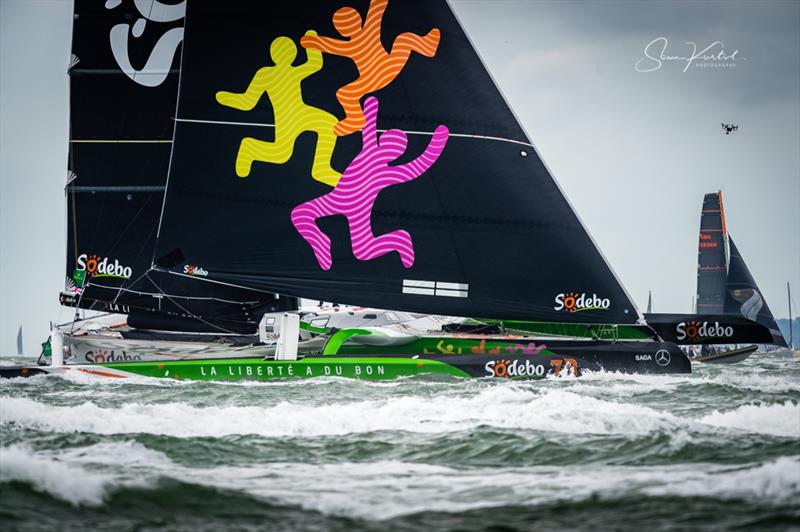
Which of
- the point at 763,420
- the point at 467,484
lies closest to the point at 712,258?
the point at 763,420

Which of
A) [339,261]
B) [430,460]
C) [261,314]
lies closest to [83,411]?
[430,460]

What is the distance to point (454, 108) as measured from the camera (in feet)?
72.0

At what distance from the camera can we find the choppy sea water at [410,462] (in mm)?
8711

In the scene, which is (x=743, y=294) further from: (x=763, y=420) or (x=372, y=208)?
(x=763, y=420)

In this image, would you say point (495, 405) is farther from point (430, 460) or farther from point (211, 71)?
point (211, 71)

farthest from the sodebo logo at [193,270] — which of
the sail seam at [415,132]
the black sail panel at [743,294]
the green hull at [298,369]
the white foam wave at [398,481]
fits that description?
the black sail panel at [743,294]

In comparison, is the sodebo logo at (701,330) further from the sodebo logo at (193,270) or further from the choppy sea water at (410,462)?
the sodebo logo at (193,270)

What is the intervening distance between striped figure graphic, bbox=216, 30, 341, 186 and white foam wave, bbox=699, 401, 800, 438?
36.0 feet

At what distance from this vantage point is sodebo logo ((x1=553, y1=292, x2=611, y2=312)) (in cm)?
2147

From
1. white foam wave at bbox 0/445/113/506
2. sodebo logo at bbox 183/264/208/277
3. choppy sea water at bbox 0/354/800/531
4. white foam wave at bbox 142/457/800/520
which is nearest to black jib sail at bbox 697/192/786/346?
sodebo logo at bbox 183/264/208/277

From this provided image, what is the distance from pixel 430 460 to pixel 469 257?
10.5m

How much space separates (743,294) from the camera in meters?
62.7

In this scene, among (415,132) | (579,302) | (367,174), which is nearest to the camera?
(579,302)

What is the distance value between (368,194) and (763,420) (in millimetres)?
10837
